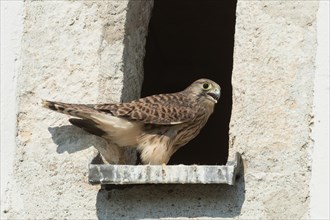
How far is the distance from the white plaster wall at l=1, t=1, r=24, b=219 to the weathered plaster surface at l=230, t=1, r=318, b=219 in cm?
92

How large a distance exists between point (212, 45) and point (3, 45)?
8.61ft

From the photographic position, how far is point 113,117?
4879 mm

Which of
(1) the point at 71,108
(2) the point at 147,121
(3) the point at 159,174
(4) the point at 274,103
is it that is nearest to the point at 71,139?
(1) the point at 71,108

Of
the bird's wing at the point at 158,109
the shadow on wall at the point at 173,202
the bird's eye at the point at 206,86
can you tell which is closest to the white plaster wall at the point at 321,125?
the shadow on wall at the point at 173,202

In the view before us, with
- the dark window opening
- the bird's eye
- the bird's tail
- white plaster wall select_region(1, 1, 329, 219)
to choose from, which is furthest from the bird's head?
the dark window opening

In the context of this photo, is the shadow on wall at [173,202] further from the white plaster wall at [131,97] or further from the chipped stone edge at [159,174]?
the chipped stone edge at [159,174]

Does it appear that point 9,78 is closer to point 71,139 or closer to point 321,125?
point 71,139

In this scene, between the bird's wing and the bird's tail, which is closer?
the bird's tail

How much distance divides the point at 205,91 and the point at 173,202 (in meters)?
0.98

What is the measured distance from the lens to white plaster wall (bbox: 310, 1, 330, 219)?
459cm

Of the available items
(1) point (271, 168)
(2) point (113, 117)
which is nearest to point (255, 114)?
(1) point (271, 168)

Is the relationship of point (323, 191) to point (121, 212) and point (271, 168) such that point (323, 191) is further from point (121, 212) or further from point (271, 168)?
point (121, 212)

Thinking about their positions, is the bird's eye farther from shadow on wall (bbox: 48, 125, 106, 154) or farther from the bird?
shadow on wall (bbox: 48, 125, 106, 154)

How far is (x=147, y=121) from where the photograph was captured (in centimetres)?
500
